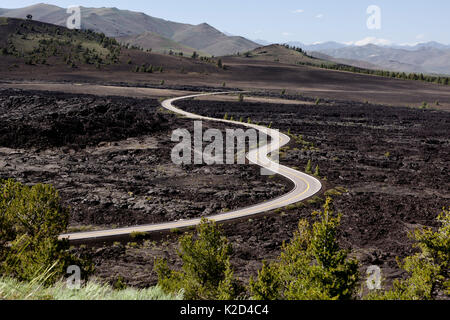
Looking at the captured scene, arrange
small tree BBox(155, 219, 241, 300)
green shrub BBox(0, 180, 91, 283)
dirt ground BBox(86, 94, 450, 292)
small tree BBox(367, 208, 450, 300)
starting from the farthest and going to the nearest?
1. dirt ground BBox(86, 94, 450, 292)
2. green shrub BBox(0, 180, 91, 283)
3. small tree BBox(155, 219, 241, 300)
4. small tree BBox(367, 208, 450, 300)

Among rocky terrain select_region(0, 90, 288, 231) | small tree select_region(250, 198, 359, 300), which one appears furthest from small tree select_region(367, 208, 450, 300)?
rocky terrain select_region(0, 90, 288, 231)

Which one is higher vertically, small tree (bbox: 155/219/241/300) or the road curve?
small tree (bbox: 155/219/241/300)

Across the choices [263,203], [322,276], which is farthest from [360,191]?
[322,276]

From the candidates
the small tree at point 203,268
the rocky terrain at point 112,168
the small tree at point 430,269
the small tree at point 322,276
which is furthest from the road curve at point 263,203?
the small tree at point 430,269

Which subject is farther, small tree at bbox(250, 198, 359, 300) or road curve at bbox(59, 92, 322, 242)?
road curve at bbox(59, 92, 322, 242)

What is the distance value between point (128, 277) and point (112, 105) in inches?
2703

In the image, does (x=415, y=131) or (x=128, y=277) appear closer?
(x=128, y=277)

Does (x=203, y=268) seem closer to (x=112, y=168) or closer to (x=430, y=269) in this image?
(x=430, y=269)

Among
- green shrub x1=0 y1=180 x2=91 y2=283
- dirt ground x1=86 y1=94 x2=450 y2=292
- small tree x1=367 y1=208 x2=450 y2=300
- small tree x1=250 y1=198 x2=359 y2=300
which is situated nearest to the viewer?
small tree x1=250 y1=198 x2=359 y2=300

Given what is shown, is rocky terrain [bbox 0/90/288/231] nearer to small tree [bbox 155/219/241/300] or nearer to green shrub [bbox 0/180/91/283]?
green shrub [bbox 0/180/91/283]

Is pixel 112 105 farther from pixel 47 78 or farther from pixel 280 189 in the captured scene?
pixel 47 78

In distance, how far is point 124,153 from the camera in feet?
225
